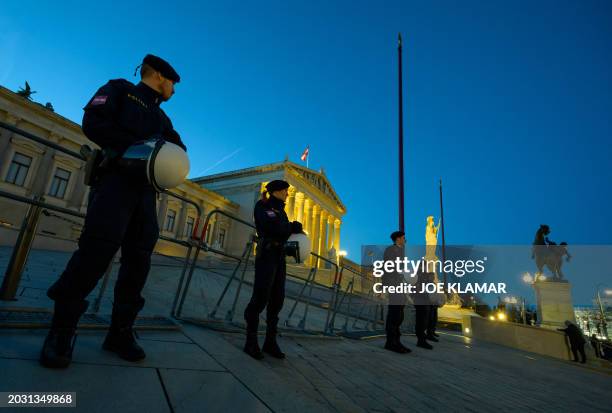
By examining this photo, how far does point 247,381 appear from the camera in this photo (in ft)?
6.98

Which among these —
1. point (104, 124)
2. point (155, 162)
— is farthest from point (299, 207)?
point (155, 162)

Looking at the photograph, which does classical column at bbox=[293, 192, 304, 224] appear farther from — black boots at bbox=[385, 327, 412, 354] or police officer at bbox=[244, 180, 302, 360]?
police officer at bbox=[244, 180, 302, 360]

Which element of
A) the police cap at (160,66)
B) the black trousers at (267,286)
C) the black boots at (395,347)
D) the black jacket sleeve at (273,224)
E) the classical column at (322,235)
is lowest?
the black boots at (395,347)

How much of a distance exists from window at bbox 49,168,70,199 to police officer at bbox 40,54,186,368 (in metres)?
29.5

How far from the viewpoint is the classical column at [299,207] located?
45.3m

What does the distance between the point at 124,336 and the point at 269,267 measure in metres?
1.45

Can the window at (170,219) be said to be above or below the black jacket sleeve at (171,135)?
above

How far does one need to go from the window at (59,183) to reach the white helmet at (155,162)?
29.9 meters

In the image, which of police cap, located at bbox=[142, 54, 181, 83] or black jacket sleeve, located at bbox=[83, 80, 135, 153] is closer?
black jacket sleeve, located at bbox=[83, 80, 135, 153]

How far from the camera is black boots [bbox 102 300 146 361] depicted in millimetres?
2035

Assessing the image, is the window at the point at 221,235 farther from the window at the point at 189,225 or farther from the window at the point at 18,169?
the window at the point at 18,169

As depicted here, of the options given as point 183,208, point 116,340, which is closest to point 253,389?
point 116,340

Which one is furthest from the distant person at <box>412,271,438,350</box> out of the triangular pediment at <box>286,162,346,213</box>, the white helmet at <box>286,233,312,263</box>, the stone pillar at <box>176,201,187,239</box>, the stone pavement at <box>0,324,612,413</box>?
the triangular pediment at <box>286,162,346,213</box>

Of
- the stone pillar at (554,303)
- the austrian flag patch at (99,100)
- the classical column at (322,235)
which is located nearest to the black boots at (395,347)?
the austrian flag patch at (99,100)
